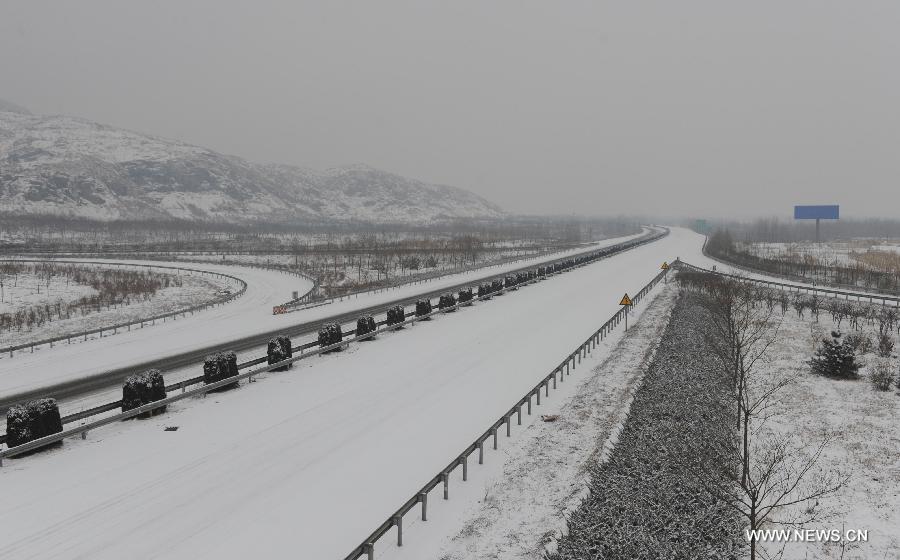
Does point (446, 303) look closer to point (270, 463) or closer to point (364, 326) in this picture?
point (364, 326)

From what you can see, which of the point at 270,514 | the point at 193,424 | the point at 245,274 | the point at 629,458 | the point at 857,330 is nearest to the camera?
the point at 270,514

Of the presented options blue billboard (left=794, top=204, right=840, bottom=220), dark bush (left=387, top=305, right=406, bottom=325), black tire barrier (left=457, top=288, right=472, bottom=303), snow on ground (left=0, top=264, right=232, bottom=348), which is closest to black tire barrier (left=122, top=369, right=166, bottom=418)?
dark bush (left=387, top=305, right=406, bottom=325)

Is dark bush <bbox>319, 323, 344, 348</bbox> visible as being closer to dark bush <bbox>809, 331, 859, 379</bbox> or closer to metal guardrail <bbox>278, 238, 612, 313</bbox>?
metal guardrail <bbox>278, 238, 612, 313</bbox>

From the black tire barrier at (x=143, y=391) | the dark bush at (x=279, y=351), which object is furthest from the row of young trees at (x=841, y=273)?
the black tire barrier at (x=143, y=391)

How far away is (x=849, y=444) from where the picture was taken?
18.2m

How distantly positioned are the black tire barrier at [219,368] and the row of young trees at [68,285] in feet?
109

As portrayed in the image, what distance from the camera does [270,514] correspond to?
12656 mm

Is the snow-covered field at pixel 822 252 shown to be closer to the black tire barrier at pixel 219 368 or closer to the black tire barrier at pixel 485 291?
the black tire barrier at pixel 485 291

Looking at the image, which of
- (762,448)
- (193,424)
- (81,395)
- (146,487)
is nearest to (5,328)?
(81,395)

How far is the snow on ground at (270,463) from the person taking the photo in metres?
11.7

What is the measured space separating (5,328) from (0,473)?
38.7 meters

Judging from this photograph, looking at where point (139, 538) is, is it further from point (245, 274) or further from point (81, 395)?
point (245, 274)

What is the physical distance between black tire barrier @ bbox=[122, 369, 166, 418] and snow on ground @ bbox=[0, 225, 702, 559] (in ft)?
2.25

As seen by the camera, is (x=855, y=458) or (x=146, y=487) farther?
(x=855, y=458)
